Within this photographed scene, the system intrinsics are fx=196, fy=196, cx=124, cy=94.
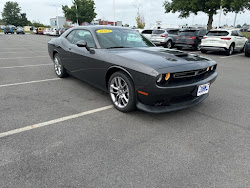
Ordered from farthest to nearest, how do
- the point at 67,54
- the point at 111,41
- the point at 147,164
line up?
the point at 67,54
the point at 111,41
the point at 147,164

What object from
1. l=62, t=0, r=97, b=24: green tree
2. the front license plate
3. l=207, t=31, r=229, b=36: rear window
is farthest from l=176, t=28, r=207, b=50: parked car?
l=62, t=0, r=97, b=24: green tree

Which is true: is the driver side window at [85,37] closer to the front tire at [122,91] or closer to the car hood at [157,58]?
the car hood at [157,58]

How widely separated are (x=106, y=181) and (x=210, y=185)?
1.00 m

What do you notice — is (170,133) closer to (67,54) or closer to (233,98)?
(233,98)

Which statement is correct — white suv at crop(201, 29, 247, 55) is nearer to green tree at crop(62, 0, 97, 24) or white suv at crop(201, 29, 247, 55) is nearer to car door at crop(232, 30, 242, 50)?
car door at crop(232, 30, 242, 50)

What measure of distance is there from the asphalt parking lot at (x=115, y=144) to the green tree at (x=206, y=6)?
21049mm

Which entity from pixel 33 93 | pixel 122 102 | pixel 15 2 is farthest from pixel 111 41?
pixel 15 2

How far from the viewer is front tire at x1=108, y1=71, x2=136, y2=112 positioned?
3.07 meters

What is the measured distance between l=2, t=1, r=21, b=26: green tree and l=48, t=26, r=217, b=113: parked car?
110767 mm

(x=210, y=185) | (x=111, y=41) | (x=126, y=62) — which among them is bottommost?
(x=210, y=185)

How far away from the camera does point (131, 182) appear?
1893mm

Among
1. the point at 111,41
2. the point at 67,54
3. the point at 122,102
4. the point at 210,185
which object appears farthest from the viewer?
the point at 67,54

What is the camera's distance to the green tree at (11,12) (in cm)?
9700

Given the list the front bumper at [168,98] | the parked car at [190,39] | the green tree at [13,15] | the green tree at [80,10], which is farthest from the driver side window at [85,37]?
the green tree at [13,15]
